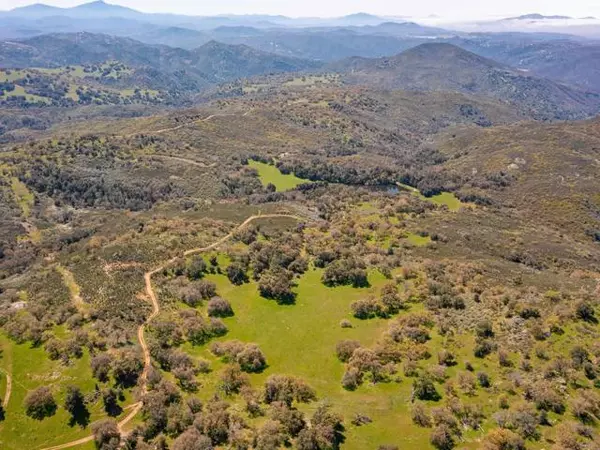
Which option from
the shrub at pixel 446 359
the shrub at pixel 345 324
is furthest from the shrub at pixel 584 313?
the shrub at pixel 345 324

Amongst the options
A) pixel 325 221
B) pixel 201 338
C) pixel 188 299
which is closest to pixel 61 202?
pixel 325 221

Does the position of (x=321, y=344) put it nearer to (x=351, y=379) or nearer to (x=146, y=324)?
(x=351, y=379)

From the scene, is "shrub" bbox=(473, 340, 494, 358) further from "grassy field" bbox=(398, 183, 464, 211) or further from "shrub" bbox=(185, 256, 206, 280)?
"grassy field" bbox=(398, 183, 464, 211)

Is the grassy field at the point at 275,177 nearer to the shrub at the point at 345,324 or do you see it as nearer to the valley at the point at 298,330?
the valley at the point at 298,330

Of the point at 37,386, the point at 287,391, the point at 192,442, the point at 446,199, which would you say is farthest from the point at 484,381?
the point at 446,199

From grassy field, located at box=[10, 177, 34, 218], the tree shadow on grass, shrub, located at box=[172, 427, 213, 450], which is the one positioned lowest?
grassy field, located at box=[10, 177, 34, 218]

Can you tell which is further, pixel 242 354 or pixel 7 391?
pixel 242 354

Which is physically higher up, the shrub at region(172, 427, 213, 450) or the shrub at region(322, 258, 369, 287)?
the shrub at region(172, 427, 213, 450)

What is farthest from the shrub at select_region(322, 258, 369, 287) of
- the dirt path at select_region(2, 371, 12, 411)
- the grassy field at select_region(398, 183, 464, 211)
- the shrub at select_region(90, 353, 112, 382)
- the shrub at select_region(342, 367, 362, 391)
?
the grassy field at select_region(398, 183, 464, 211)
